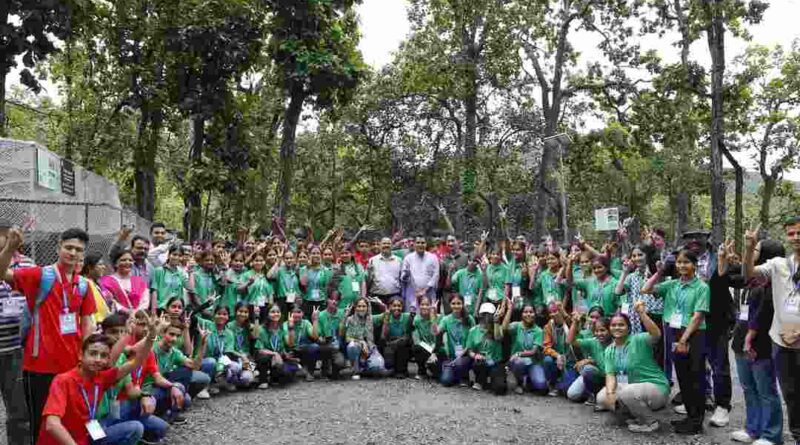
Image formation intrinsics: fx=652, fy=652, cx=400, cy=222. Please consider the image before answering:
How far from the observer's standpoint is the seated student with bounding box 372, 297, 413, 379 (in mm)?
8844

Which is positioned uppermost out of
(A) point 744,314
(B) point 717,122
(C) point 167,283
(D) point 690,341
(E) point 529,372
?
(B) point 717,122

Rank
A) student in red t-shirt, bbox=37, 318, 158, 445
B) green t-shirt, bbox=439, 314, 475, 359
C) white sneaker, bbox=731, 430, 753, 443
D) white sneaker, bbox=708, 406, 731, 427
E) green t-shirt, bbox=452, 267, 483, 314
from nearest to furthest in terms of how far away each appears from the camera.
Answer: student in red t-shirt, bbox=37, 318, 158, 445, white sneaker, bbox=731, 430, 753, 443, white sneaker, bbox=708, 406, 731, 427, green t-shirt, bbox=439, 314, 475, 359, green t-shirt, bbox=452, 267, 483, 314

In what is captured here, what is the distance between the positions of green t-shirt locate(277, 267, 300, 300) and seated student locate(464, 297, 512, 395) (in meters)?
2.52

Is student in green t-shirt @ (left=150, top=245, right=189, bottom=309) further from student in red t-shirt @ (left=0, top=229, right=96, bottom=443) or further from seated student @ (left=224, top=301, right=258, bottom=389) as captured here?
student in red t-shirt @ (left=0, top=229, right=96, bottom=443)

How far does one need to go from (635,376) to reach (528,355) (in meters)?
1.85

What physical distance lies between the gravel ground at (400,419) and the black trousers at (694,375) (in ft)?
0.80

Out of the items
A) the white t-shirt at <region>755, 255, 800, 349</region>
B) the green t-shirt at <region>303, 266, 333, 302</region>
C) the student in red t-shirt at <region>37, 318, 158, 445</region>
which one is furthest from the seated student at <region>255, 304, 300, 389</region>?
the white t-shirt at <region>755, 255, 800, 349</region>

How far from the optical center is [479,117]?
23.6m

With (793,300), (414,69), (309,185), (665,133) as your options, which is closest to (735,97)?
(665,133)

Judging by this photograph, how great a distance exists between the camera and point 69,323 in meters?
4.46

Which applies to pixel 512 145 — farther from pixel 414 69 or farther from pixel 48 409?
pixel 48 409

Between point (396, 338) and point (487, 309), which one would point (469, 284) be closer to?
point (487, 309)

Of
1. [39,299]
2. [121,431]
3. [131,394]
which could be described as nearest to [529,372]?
[131,394]

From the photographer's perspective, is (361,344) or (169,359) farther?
(361,344)
